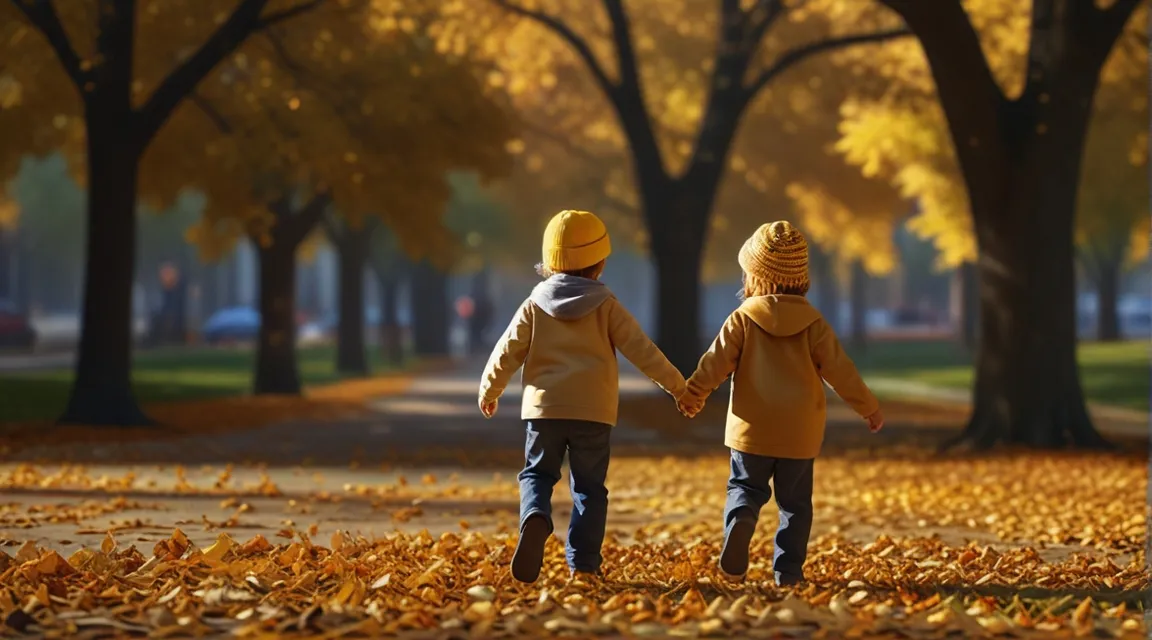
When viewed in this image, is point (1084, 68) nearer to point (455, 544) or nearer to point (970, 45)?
point (970, 45)

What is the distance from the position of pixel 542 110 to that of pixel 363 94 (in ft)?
46.8

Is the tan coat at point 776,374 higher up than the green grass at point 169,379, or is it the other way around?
the tan coat at point 776,374

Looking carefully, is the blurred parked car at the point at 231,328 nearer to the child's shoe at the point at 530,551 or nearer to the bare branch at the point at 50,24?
the bare branch at the point at 50,24

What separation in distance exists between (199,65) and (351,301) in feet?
56.2

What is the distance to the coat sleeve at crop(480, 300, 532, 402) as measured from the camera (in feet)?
22.8

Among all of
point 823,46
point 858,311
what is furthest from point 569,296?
point 858,311

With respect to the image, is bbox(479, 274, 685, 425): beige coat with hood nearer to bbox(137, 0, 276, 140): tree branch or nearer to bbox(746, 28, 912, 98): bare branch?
bbox(137, 0, 276, 140): tree branch

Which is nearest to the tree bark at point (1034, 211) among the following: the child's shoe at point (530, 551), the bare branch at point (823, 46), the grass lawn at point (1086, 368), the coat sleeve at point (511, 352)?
the bare branch at point (823, 46)

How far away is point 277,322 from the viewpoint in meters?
26.6

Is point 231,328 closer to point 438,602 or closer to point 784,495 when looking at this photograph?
point 784,495

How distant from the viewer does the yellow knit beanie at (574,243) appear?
6980 millimetres

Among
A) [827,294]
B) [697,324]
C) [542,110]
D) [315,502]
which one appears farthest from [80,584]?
[827,294]

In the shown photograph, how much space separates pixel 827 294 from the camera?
64500 mm

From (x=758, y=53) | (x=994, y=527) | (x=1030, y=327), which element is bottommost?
(x=994, y=527)
